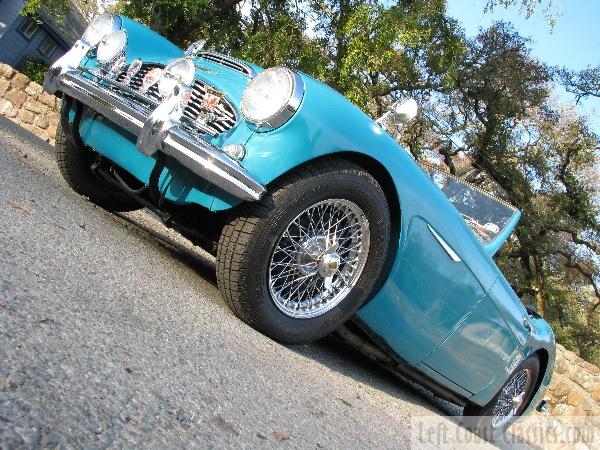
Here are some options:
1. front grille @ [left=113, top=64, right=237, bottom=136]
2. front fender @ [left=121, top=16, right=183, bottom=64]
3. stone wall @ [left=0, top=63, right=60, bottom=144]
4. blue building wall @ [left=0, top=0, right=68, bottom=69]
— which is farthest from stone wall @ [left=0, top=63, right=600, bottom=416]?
blue building wall @ [left=0, top=0, right=68, bottom=69]

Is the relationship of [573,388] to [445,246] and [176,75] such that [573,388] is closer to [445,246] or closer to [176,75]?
[445,246]

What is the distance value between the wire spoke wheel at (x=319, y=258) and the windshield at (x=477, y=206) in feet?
4.90

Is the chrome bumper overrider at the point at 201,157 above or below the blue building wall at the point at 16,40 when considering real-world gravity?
above

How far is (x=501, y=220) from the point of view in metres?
4.45

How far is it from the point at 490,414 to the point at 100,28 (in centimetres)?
373

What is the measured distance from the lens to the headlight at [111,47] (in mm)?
3527

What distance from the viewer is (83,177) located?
432 centimetres

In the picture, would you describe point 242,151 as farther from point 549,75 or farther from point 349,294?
point 549,75

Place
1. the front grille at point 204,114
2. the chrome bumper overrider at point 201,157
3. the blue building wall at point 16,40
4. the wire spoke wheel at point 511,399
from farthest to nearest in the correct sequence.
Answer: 1. the blue building wall at point 16,40
2. the wire spoke wheel at point 511,399
3. the front grille at point 204,114
4. the chrome bumper overrider at point 201,157

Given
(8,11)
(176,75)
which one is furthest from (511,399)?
(8,11)

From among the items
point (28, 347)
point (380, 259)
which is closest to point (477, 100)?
point (380, 259)

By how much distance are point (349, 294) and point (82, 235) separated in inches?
55.4

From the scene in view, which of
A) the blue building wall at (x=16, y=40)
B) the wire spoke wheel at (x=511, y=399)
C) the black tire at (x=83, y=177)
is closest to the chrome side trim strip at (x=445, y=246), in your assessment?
the wire spoke wheel at (x=511, y=399)

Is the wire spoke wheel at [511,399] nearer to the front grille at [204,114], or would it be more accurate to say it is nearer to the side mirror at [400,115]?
the side mirror at [400,115]
